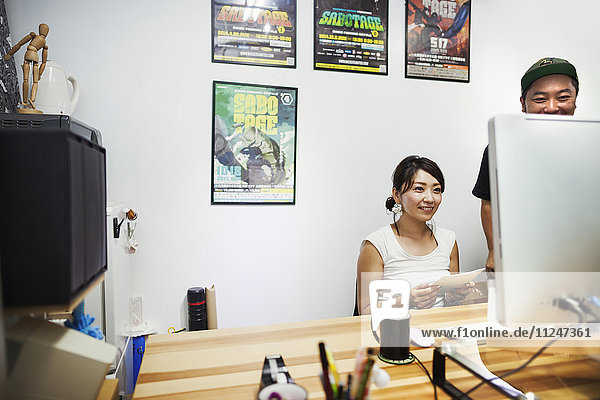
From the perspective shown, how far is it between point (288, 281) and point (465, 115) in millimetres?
1625

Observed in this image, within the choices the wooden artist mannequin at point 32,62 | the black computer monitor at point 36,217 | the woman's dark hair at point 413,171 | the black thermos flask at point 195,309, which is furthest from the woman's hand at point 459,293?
the wooden artist mannequin at point 32,62

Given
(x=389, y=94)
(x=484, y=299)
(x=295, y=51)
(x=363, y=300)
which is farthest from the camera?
(x=389, y=94)

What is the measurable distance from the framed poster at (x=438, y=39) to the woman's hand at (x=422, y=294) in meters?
1.53

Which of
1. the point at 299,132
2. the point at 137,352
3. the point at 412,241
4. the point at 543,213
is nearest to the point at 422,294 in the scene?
the point at 412,241

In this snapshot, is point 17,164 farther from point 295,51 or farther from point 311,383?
point 295,51

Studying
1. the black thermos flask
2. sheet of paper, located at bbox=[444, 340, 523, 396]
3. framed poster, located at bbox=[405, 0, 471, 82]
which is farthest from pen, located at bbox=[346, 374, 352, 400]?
framed poster, located at bbox=[405, 0, 471, 82]

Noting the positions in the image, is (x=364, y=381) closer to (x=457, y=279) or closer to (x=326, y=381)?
(x=326, y=381)

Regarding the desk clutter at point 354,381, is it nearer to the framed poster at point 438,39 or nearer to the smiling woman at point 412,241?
the smiling woman at point 412,241

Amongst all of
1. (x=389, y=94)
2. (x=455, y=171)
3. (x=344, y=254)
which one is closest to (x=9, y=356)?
(x=344, y=254)

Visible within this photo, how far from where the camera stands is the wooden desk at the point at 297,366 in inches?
31.9

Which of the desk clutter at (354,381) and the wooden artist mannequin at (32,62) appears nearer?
the desk clutter at (354,381)

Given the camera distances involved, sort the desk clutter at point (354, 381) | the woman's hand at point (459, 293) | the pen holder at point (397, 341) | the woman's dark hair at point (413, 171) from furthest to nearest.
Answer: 1. the woman's dark hair at point (413, 171)
2. the woman's hand at point (459, 293)
3. the pen holder at point (397, 341)
4. the desk clutter at point (354, 381)

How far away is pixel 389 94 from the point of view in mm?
2506

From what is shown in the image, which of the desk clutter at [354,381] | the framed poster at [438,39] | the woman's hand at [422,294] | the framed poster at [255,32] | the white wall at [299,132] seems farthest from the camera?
the framed poster at [438,39]
